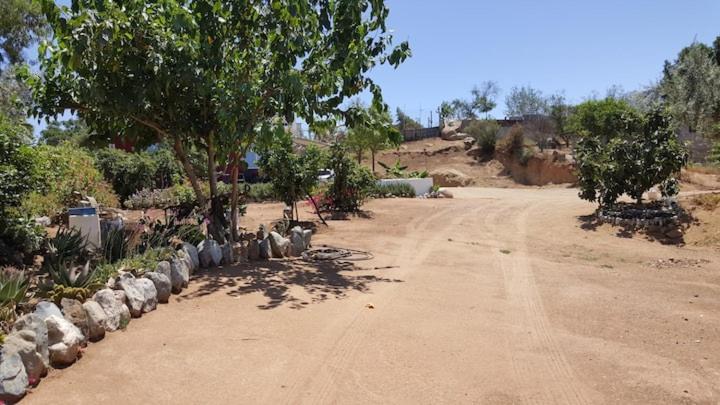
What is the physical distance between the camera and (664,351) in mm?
5152

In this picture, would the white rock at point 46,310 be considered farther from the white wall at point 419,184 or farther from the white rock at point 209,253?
the white wall at point 419,184

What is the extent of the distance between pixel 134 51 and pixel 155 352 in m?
4.33

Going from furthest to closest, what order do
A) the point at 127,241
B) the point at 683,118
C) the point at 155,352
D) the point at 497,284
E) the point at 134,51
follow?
the point at 683,118 → the point at 497,284 → the point at 134,51 → the point at 127,241 → the point at 155,352

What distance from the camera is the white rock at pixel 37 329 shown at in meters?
4.01

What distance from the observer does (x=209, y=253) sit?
779 cm

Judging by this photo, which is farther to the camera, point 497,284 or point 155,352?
point 497,284

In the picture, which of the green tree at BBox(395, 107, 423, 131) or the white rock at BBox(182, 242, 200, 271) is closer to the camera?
the white rock at BBox(182, 242, 200, 271)

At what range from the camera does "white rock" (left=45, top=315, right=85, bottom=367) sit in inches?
164

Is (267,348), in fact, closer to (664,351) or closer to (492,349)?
(492,349)

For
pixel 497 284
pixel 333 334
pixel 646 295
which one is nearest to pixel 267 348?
pixel 333 334

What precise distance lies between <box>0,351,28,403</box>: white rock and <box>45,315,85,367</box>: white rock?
1.38 feet

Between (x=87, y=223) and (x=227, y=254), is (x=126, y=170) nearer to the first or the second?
(x=87, y=223)

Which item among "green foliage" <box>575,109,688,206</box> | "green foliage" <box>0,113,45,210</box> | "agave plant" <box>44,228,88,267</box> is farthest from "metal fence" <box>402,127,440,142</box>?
"agave plant" <box>44,228,88,267</box>

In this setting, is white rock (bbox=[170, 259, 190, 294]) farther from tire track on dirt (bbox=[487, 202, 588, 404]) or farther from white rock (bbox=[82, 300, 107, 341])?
tire track on dirt (bbox=[487, 202, 588, 404])
